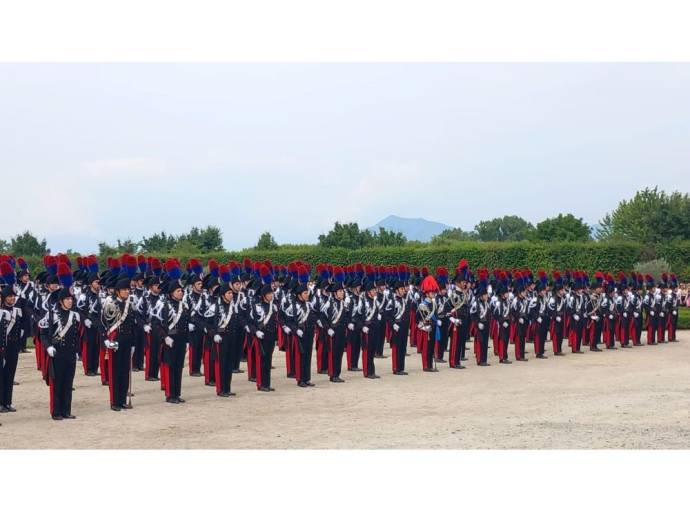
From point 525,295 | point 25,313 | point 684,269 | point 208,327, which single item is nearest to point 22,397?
point 25,313

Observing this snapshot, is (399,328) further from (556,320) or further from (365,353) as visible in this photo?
(556,320)

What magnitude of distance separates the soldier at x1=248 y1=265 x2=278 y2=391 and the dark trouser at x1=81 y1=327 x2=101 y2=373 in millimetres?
3526

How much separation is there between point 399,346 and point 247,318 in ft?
12.2

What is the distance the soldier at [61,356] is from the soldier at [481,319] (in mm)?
9387

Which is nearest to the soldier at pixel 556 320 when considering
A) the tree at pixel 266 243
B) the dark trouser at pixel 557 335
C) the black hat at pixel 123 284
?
the dark trouser at pixel 557 335

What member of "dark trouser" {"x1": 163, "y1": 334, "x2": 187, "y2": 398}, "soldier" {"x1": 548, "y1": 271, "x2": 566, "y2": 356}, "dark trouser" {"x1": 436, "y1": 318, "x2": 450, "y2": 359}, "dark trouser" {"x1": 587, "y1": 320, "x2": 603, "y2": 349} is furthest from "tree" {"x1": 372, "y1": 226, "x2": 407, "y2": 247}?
"dark trouser" {"x1": 163, "y1": 334, "x2": 187, "y2": 398}

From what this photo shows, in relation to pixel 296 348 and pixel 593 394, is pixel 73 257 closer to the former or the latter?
pixel 296 348

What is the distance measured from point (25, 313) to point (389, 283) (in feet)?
28.0

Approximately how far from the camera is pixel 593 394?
49.8 feet

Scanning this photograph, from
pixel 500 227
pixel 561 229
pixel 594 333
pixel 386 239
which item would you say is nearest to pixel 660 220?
pixel 561 229

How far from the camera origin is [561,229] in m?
54.2

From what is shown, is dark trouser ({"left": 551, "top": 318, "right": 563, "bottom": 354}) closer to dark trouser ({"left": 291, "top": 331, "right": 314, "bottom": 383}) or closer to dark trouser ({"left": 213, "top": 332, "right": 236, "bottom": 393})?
dark trouser ({"left": 291, "top": 331, "right": 314, "bottom": 383})

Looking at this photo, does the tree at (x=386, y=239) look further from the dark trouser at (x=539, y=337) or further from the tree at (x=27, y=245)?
the dark trouser at (x=539, y=337)

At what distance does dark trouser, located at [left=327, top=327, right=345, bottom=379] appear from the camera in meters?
16.7
